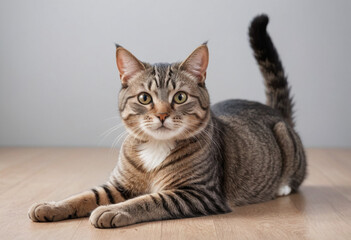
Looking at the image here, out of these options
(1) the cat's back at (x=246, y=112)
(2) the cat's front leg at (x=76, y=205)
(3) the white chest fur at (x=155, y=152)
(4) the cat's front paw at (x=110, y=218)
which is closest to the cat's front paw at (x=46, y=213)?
(2) the cat's front leg at (x=76, y=205)

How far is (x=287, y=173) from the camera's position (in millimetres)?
3023

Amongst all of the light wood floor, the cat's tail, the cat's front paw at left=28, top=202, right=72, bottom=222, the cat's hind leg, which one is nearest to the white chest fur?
the light wood floor

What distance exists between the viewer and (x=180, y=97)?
2408mm

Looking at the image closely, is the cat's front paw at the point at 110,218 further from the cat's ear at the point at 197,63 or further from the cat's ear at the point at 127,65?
the cat's ear at the point at 197,63

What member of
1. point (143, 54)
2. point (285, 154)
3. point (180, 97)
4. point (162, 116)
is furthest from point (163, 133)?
point (143, 54)

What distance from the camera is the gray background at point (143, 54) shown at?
4875 mm

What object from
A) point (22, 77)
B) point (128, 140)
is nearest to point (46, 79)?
point (22, 77)

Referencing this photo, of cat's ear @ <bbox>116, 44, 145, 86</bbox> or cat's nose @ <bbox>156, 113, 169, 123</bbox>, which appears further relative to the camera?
cat's ear @ <bbox>116, 44, 145, 86</bbox>

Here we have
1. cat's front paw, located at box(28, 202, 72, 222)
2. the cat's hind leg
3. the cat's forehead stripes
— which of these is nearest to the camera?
cat's front paw, located at box(28, 202, 72, 222)

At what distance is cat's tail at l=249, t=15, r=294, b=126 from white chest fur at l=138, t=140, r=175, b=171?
3.65 feet

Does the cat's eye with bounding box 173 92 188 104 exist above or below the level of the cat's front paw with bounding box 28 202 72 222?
above

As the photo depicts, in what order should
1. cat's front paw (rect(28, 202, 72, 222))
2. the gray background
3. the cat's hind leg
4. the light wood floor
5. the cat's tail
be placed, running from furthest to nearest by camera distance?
the gray background → the cat's tail → the cat's hind leg → cat's front paw (rect(28, 202, 72, 222)) → the light wood floor

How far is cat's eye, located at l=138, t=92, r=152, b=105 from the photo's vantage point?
2372 mm

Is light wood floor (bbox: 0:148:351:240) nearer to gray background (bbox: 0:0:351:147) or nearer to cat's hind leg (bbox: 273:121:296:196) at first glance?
cat's hind leg (bbox: 273:121:296:196)
